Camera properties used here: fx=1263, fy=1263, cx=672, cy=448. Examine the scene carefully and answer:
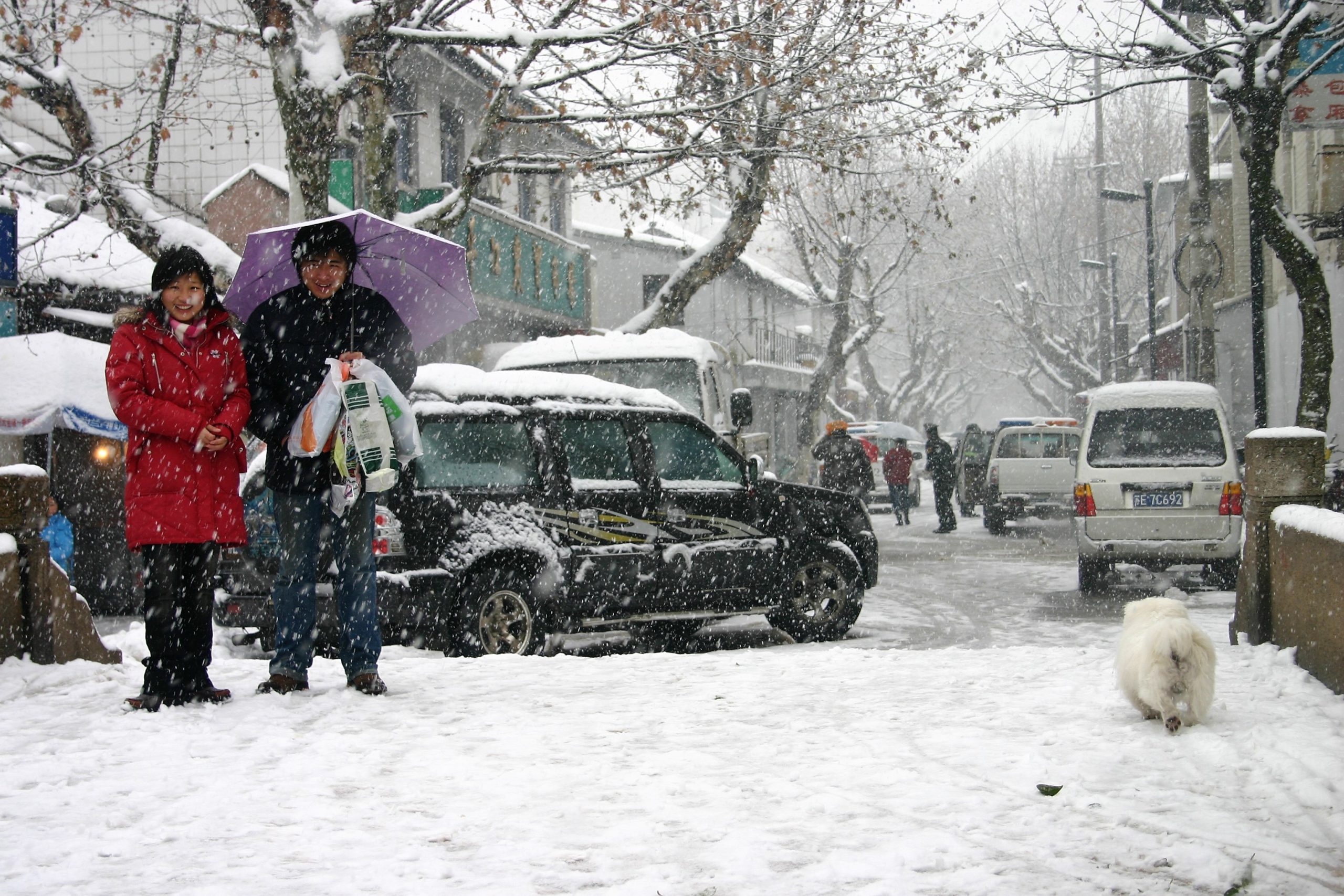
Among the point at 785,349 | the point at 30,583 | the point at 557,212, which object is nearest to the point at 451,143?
the point at 557,212

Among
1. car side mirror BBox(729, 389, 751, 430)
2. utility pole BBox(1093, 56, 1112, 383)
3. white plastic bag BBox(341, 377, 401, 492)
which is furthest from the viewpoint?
utility pole BBox(1093, 56, 1112, 383)

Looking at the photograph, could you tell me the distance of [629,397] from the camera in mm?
9391

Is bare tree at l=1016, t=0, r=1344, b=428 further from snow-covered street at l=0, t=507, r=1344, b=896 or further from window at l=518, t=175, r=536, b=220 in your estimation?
window at l=518, t=175, r=536, b=220

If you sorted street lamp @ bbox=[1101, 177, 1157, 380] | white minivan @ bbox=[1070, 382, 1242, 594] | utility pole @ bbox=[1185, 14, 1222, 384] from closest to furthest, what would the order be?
white minivan @ bbox=[1070, 382, 1242, 594], utility pole @ bbox=[1185, 14, 1222, 384], street lamp @ bbox=[1101, 177, 1157, 380]

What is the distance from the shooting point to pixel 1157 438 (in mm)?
13070

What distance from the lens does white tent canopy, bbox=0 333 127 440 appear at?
41.6 ft

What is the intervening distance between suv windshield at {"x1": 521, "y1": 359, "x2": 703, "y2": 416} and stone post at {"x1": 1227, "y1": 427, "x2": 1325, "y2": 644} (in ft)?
27.3

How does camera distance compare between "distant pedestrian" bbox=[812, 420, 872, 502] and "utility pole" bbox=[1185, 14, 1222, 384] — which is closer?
"distant pedestrian" bbox=[812, 420, 872, 502]

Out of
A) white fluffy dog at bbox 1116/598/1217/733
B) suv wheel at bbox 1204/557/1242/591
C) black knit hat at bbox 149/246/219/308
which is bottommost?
suv wheel at bbox 1204/557/1242/591

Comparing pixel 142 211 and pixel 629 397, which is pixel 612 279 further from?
Answer: pixel 629 397

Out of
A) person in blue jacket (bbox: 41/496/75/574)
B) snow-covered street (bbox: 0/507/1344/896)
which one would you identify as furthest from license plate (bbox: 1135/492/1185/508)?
person in blue jacket (bbox: 41/496/75/574)

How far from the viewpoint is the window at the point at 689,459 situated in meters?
9.34

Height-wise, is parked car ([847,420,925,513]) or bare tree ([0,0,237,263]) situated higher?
bare tree ([0,0,237,263])

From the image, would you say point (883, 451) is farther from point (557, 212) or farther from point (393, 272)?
point (393, 272)
